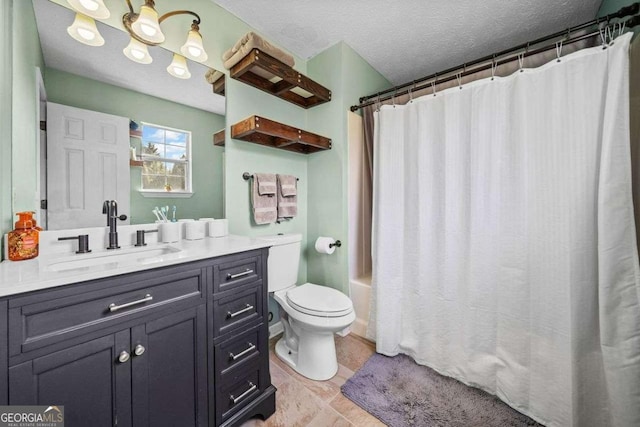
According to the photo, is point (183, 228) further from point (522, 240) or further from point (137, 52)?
point (522, 240)

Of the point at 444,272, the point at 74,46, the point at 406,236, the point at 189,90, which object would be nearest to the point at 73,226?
the point at 74,46

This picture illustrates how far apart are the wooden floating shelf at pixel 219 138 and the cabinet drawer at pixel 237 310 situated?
39.4 inches

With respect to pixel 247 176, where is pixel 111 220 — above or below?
below

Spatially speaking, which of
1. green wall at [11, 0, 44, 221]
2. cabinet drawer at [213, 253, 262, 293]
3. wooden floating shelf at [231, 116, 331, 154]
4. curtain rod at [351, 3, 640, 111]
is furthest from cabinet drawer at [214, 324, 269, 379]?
curtain rod at [351, 3, 640, 111]

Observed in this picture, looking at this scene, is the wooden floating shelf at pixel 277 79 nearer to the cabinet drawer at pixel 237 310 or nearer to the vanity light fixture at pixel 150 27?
the vanity light fixture at pixel 150 27

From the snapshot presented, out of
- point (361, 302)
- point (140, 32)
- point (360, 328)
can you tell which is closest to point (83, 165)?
point (140, 32)

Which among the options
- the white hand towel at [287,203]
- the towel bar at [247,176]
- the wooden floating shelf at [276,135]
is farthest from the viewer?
the white hand towel at [287,203]

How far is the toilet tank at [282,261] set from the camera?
5.52 ft

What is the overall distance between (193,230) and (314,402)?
122cm

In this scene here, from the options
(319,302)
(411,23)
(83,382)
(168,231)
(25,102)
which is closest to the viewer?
(83,382)

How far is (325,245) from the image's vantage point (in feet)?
6.33

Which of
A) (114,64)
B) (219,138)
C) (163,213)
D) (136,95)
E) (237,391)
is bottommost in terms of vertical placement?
(237,391)

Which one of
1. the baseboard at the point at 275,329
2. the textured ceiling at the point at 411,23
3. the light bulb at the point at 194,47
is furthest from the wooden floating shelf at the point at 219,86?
the baseboard at the point at 275,329

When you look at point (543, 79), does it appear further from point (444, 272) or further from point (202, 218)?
point (202, 218)
